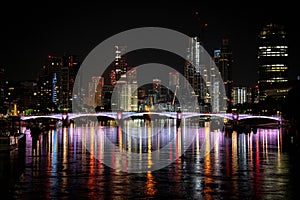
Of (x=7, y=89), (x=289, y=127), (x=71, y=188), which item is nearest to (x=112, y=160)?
(x=71, y=188)

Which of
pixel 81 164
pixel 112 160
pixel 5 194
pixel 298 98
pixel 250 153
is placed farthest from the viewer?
pixel 298 98

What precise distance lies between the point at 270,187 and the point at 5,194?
1270 cm

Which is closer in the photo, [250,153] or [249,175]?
[249,175]

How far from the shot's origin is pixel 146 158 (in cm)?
4369

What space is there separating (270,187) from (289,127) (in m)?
64.8

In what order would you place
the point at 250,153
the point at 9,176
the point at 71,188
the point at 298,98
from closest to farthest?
1. the point at 71,188
2. the point at 9,176
3. the point at 250,153
4. the point at 298,98

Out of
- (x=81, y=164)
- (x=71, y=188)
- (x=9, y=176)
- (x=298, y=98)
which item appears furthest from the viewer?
(x=298, y=98)

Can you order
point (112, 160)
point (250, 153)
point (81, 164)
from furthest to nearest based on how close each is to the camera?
point (250, 153) < point (112, 160) < point (81, 164)

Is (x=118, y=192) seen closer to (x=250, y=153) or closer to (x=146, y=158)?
(x=146, y=158)

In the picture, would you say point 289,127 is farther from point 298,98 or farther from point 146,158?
point 146,158

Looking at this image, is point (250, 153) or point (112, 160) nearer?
point (112, 160)

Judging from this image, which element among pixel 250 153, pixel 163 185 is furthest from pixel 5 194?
pixel 250 153

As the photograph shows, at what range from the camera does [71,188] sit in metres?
28.3

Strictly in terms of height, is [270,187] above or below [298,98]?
below
